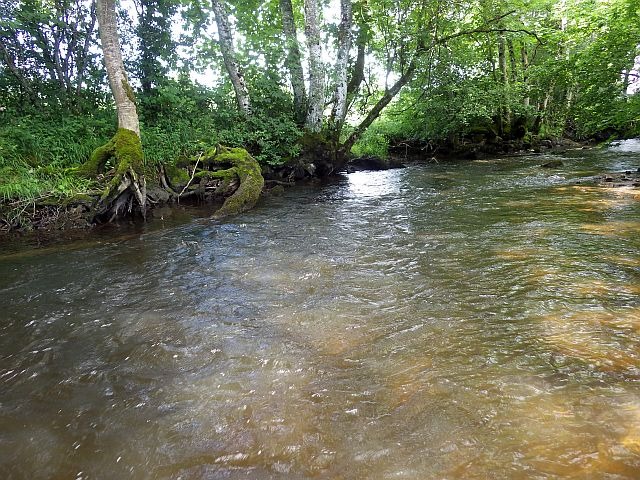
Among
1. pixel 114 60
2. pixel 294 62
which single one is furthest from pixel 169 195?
pixel 294 62

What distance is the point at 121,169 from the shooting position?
808cm

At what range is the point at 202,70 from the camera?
1264cm

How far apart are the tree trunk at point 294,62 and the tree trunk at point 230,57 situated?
1656mm

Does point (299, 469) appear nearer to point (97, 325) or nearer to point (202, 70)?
point (97, 325)

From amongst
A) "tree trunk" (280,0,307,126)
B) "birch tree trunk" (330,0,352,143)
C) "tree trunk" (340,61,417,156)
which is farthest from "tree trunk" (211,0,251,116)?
"tree trunk" (340,61,417,156)

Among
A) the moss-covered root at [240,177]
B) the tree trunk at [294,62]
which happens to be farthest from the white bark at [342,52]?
the moss-covered root at [240,177]

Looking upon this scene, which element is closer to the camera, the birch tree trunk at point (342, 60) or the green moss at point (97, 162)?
the green moss at point (97, 162)

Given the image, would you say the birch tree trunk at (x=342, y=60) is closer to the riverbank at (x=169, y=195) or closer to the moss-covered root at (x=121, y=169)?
the riverbank at (x=169, y=195)

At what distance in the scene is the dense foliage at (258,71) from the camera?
9.18 metres

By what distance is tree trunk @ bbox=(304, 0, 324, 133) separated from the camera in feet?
39.7

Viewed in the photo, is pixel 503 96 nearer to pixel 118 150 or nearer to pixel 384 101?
pixel 384 101

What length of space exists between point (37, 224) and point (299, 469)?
26.0 feet

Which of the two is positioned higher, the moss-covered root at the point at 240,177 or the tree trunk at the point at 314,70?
the tree trunk at the point at 314,70

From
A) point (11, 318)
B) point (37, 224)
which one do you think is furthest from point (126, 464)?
point (37, 224)
